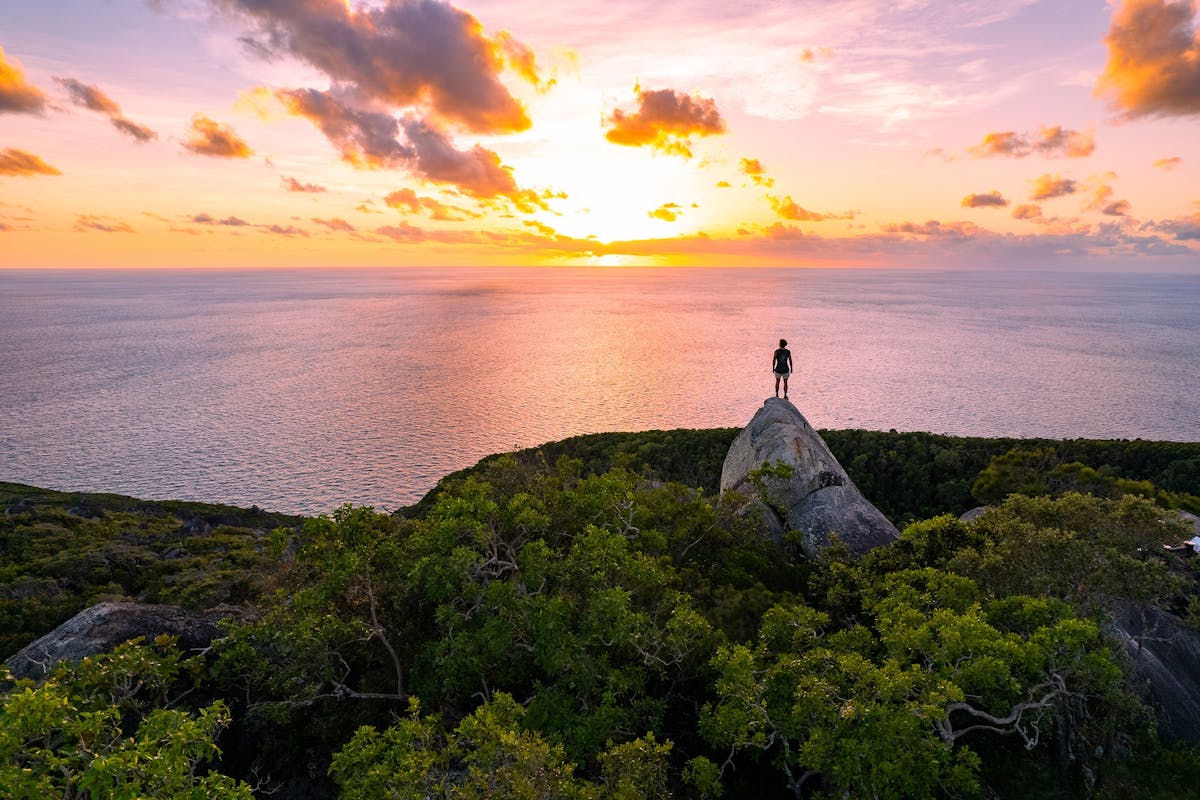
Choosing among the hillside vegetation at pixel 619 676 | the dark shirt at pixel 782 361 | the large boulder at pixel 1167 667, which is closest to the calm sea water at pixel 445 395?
the dark shirt at pixel 782 361

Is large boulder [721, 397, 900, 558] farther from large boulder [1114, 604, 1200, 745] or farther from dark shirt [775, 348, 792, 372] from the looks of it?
large boulder [1114, 604, 1200, 745]

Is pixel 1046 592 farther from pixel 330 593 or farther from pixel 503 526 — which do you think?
pixel 330 593

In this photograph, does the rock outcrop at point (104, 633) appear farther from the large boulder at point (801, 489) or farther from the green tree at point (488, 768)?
→ the large boulder at point (801, 489)

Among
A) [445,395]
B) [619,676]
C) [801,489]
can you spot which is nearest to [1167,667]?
[801,489]

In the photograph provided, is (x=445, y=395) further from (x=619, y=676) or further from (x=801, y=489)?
(x=619, y=676)

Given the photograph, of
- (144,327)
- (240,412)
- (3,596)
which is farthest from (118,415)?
(144,327)

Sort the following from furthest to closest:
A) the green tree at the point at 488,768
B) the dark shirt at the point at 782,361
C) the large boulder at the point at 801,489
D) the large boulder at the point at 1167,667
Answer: the dark shirt at the point at 782,361 → the large boulder at the point at 801,489 → the large boulder at the point at 1167,667 → the green tree at the point at 488,768
